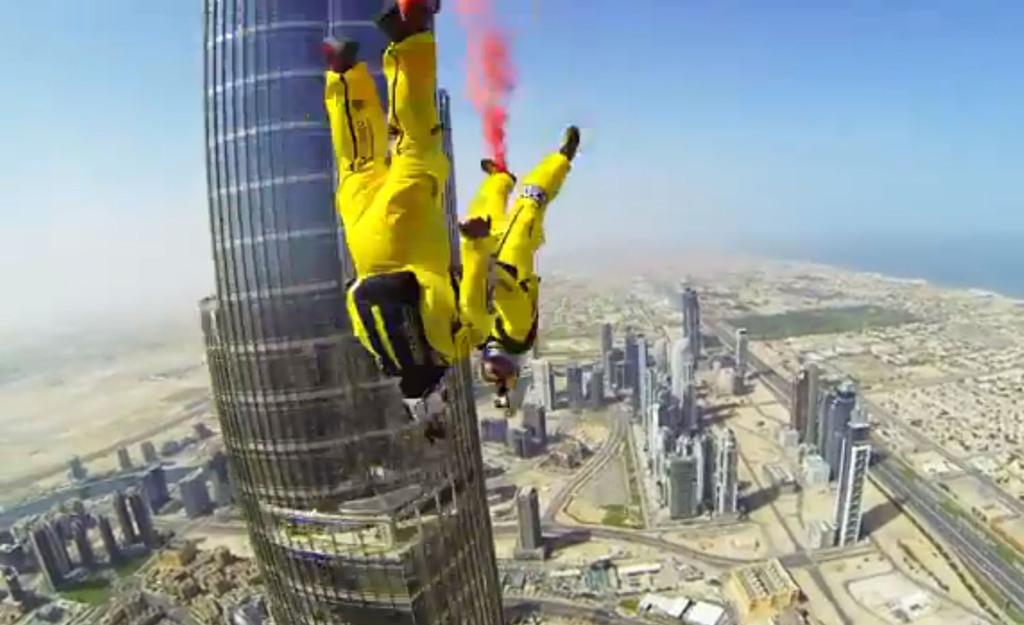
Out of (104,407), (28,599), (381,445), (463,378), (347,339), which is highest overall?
(347,339)

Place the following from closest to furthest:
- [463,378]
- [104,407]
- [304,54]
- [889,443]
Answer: [304,54] → [463,378] → [889,443] → [104,407]

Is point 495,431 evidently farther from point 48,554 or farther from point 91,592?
point 48,554

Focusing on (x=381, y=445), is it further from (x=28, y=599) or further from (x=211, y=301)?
(x=28, y=599)

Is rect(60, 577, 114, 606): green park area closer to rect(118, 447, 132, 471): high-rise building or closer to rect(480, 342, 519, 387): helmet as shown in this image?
rect(118, 447, 132, 471): high-rise building

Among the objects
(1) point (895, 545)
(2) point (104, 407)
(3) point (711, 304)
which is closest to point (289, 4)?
(1) point (895, 545)

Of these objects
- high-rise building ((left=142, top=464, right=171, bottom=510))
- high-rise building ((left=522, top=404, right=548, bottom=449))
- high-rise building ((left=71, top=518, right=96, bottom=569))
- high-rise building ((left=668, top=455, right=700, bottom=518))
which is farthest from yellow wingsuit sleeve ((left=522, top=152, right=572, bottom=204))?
high-rise building ((left=142, top=464, right=171, bottom=510))

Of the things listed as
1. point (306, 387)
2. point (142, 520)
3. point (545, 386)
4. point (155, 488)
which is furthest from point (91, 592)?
point (545, 386)

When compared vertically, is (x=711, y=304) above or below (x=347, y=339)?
below
